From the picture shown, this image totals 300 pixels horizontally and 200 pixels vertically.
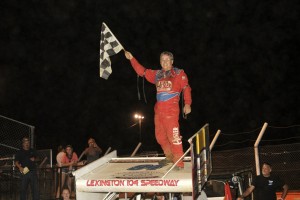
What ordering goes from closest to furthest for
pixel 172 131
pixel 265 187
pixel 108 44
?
pixel 172 131
pixel 108 44
pixel 265 187

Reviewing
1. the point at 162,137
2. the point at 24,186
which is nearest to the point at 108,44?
the point at 162,137

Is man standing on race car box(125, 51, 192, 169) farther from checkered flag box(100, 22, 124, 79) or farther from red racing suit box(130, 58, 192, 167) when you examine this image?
checkered flag box(100, 22, 124, 79)

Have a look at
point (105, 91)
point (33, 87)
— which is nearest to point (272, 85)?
point (105, 91)

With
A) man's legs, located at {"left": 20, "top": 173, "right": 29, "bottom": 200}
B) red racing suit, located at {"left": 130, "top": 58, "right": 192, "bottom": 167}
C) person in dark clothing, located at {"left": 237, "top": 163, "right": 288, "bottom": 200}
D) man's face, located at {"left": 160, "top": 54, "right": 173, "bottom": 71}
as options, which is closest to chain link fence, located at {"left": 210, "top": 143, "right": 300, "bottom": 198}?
person in dark clothing, located at {"left": 237, "top": 163, "right": 288, "bottom": 200}

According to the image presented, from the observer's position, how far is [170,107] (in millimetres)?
6957

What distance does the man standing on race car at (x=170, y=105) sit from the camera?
6902 mm

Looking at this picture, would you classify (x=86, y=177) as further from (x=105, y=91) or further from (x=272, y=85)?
(x=272, y=85)

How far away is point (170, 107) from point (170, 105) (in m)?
0.03

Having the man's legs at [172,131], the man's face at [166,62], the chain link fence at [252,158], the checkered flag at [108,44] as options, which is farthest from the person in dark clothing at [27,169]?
the man's face at [166,62]

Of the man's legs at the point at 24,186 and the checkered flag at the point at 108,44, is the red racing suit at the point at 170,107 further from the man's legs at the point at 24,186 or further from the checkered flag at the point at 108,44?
the man's legs at the point at 24,186

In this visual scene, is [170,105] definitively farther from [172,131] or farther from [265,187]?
[265,187]

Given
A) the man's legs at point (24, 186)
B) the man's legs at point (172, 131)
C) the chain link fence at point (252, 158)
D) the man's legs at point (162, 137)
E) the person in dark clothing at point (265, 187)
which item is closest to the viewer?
the man's legs at point (172, 131)

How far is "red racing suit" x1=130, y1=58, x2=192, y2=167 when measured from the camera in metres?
6.90

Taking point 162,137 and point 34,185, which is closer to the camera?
point 162,137
